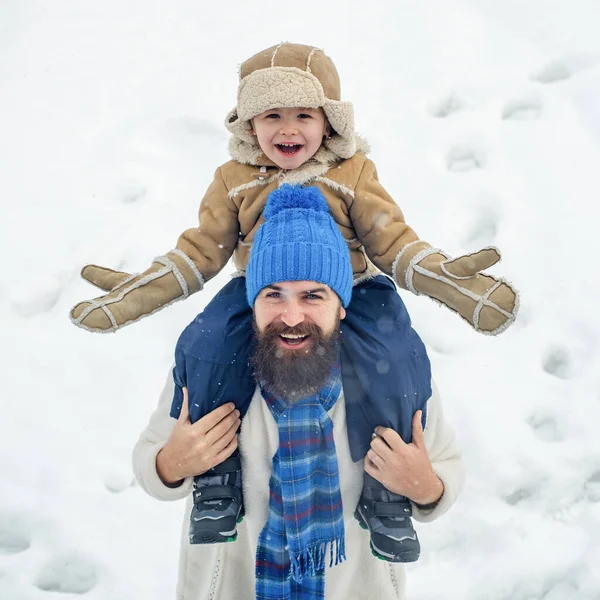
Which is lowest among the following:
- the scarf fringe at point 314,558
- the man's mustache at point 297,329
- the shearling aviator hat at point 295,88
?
the scarf fringe at point 314,558

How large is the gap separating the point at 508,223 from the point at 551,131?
853 mm

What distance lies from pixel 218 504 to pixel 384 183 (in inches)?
107

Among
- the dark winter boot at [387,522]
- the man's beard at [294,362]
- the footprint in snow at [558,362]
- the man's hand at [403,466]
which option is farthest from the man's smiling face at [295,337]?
the footprint in snow at [558,362]

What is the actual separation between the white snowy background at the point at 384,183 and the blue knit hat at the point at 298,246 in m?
1.56

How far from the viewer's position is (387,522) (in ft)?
5.79

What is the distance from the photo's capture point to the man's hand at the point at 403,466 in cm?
172

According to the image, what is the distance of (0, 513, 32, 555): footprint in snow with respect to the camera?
9.03 ft

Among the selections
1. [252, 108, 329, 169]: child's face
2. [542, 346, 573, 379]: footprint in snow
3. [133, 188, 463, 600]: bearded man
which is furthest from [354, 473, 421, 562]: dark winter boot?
[542, 346, 573, 379]: footprint in snow

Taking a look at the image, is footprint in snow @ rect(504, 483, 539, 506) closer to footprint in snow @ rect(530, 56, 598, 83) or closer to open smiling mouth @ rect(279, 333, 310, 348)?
open smiling mouth @ rect(279, 333, 310, 348)

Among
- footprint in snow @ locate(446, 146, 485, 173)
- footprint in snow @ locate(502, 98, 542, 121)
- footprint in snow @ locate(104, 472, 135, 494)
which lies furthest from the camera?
footprint in snow @ locate(502, 98, 542, 121)

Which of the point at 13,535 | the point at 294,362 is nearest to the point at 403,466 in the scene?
the point at 294,362

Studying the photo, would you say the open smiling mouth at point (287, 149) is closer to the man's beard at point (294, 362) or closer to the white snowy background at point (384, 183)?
the man's beard at point (294, 362)

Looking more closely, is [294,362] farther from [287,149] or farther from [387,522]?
[287,149]

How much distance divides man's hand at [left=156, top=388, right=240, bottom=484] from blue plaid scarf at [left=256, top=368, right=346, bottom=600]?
5.4 inches
